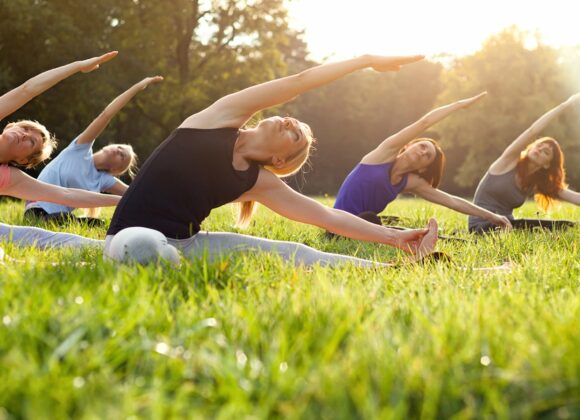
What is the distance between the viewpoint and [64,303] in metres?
2.06

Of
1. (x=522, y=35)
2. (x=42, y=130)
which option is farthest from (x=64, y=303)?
(x=522, y=35)

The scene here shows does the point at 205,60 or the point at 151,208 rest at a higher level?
the point at 205,60

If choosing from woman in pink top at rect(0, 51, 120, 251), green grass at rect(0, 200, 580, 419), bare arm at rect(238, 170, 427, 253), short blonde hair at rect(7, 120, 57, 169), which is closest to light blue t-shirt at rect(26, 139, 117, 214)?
short blonde hair at rect(7, 120, 57, 169)

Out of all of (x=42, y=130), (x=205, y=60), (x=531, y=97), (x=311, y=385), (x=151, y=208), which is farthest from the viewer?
(x=531, y=97)

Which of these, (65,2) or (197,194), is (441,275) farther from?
(65,2)

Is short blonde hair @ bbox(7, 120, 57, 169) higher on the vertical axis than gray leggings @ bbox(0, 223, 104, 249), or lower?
higher

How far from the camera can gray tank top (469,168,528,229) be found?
7891mm

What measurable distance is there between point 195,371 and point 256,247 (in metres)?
2.46

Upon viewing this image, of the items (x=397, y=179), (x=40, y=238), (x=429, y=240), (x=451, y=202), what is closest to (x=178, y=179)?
(x=429, y=240)

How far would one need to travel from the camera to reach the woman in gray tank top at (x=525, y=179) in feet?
25.0

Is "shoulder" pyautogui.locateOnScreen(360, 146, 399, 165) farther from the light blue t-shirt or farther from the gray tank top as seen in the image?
the light blue t-shirt

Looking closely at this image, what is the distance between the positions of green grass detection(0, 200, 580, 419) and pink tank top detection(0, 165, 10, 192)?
288cm

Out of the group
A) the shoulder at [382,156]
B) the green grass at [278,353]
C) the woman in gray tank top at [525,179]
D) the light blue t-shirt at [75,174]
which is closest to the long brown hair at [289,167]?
the green grass at [278,353]

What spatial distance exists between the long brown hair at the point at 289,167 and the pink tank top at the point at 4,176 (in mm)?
2144
